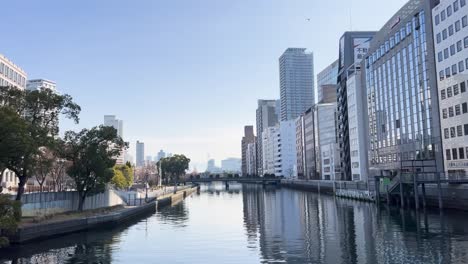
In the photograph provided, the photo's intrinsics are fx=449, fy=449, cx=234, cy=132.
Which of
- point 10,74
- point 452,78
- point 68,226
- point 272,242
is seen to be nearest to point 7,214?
point 68,226

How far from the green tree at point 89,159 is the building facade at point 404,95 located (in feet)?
172

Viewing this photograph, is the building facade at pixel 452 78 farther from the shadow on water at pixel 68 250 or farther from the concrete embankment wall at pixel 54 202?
the concrete embankment wall at pixel 54 202

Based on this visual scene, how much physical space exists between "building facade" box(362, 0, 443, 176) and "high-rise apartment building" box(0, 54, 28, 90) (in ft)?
310

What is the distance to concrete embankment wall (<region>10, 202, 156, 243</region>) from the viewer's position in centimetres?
4338

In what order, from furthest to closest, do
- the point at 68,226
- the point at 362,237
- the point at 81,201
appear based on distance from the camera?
the point at 81,201 < the point at 68,226 < the point at 362,237

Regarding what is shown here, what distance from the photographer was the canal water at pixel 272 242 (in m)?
36.6

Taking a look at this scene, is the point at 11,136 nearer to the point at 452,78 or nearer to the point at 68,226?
the point at 68,226

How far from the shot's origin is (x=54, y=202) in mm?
60000

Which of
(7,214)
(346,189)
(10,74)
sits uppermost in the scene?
(10,74)

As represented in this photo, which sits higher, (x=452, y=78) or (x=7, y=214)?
(x=452, y=78)

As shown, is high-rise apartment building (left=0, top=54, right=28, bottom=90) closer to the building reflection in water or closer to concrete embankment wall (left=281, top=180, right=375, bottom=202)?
the building reflection in water

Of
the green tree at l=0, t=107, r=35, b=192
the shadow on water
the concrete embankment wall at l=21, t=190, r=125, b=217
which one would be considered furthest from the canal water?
the green tree at l=0, t=107, r=35, b=192

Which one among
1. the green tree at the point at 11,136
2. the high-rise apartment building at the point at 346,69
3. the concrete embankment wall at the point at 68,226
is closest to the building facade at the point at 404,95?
the high-rise apartment building at the point at 346,69

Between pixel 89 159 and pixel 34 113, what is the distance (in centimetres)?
1288
